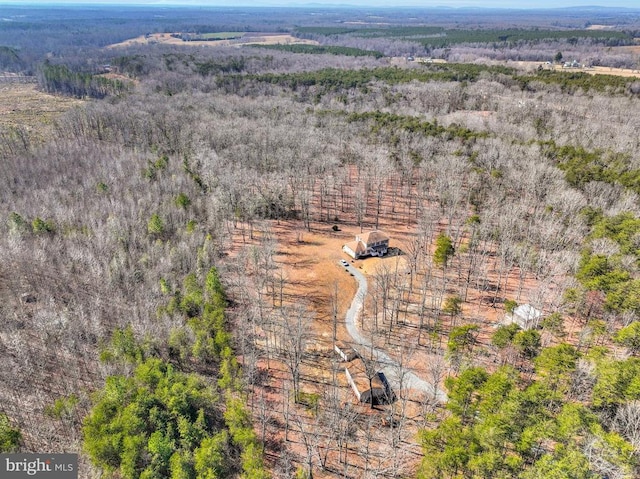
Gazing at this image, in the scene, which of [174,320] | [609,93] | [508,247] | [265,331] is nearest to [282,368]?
[265,331]

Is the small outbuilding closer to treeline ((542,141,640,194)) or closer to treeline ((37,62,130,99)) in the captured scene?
treeline ((542,141,640,194))

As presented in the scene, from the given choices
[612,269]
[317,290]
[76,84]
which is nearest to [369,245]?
[317,290]

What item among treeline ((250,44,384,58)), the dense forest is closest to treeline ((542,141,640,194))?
the dense forest

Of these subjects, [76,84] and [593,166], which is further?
[76,84]

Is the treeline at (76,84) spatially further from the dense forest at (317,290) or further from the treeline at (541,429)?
the treeline at (541,429)

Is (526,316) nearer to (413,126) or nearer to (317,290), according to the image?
(317,290)

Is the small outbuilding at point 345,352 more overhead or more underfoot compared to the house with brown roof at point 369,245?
more underfoot

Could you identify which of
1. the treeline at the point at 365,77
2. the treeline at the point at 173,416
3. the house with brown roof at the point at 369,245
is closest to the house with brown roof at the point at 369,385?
the treeline at the point at 173,416
